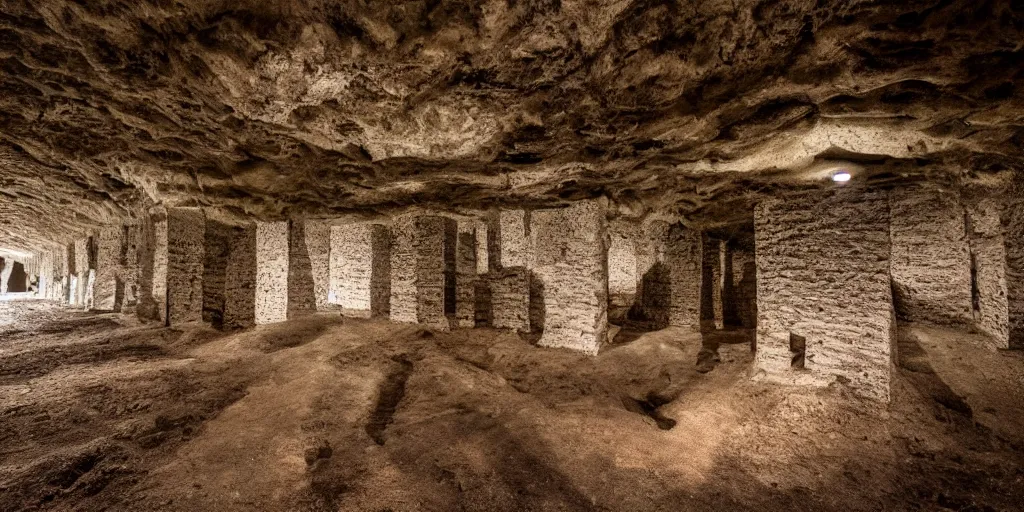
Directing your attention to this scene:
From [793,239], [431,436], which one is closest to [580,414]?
[431,436]

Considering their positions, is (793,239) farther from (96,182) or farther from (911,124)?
(96,182)

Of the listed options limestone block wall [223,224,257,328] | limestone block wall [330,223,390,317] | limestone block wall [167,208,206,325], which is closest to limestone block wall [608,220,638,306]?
limestone block wall [330,223,390,317]

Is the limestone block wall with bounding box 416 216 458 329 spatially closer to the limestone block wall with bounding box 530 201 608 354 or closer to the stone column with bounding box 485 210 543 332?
the stone column with bounding box 485 210 543 332

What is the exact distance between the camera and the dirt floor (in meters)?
3.42

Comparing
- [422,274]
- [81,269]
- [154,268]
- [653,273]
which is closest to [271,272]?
[154,268]

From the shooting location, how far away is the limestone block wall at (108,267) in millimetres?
11188

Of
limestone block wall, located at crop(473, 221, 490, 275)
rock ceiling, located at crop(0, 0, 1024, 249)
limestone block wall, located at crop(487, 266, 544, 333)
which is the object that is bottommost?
limestone block wall, located at crop(487, 266, 544, 333)

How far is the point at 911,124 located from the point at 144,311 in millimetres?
14950

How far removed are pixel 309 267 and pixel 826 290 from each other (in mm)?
11242

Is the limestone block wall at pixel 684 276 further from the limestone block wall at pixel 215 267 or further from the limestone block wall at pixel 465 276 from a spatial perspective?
the limestone block wall at pixel 215 267

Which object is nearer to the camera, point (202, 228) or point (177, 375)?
point (177, 375)

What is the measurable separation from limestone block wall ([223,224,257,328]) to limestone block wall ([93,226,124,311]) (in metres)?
4.96

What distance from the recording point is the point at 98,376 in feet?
17.3

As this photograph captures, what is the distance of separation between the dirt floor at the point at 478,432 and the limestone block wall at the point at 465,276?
7.86ft
